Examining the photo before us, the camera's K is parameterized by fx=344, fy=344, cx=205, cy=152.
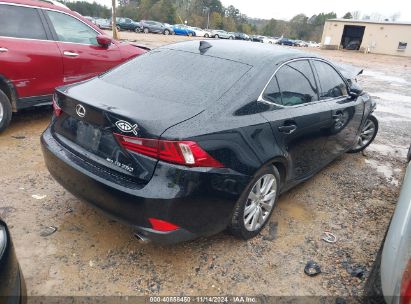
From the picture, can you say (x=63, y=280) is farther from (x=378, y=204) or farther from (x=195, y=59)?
(x=378, y=204)

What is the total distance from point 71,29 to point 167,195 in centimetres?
412

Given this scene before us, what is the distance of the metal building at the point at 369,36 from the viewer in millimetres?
37406

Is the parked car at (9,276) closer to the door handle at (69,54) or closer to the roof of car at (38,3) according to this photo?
the door handle at (69,54)

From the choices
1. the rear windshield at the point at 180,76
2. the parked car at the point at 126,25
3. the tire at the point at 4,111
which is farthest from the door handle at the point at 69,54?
the parked car at the point at 126,25

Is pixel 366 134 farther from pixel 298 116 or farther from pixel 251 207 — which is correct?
pixel 251 207

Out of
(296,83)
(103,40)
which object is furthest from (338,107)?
(103,40)

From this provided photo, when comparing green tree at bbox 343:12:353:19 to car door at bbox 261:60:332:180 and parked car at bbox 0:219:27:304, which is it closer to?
car door at bbox 261:60:332:180

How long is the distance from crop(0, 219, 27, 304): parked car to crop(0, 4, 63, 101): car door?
11.2 feet

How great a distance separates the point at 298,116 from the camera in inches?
123

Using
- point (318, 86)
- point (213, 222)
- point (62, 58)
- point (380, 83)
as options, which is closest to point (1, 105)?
point (62, 58)

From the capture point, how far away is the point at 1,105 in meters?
4.60

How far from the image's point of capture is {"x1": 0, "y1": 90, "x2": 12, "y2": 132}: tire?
15.0 feet

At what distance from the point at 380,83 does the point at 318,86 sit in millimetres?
12094

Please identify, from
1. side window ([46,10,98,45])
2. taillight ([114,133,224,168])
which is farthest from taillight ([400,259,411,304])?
side window ([46,10,98,45])
